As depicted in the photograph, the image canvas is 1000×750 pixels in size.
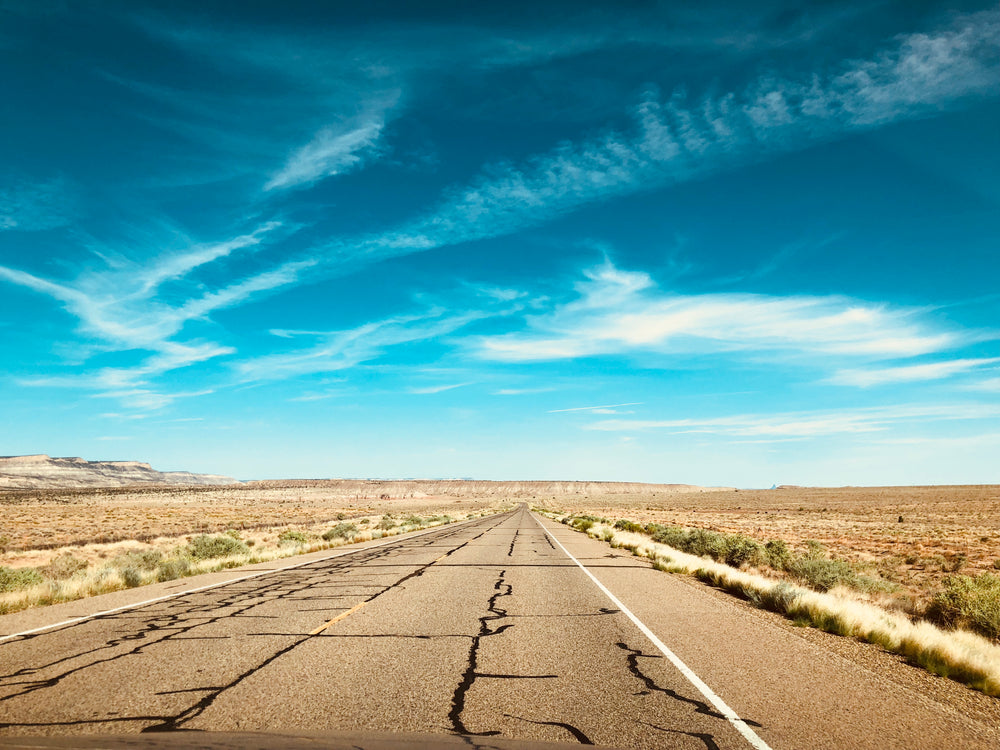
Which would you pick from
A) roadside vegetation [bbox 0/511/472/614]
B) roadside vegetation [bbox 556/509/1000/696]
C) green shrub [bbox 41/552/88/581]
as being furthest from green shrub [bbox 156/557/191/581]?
roadside vegetation [bbox 556/509/1000/696]

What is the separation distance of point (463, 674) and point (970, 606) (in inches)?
369

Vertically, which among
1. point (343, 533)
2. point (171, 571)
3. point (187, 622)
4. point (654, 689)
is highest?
point (654, 689)

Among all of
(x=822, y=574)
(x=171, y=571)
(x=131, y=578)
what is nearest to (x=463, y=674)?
(x=131, y=578)

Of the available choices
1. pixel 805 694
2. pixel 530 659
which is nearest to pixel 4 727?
pixel 530 659

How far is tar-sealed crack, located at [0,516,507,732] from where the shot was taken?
5172 millimetres

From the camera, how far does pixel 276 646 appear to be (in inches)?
288

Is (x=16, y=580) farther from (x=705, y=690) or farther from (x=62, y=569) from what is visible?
(x=705, y=690)

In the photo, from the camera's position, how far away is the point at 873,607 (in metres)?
11.2

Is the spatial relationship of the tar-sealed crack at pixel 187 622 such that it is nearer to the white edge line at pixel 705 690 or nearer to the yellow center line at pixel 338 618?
the yellow center line at pixel 338 618

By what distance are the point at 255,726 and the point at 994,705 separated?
6.86 m

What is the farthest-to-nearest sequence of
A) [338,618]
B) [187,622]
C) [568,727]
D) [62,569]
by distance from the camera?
1. [62,569]
2. [338,618]
3. [187,622]
4. [568,727]

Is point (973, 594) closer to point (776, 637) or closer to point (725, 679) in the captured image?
point (776, 637)

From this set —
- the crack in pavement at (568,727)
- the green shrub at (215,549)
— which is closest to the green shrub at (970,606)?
the crack in pavement at (568,727)

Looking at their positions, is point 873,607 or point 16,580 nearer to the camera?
point 873,607
